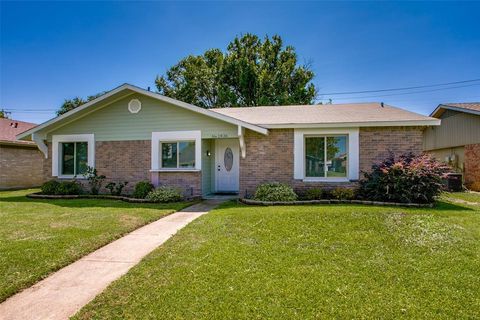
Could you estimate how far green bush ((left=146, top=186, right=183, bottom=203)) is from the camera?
33.9 feet

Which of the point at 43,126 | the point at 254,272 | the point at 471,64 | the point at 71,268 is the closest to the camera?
the point at 254,272

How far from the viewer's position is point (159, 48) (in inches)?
650

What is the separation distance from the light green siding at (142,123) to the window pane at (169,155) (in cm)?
69

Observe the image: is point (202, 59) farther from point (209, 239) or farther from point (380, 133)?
point (209, 239)

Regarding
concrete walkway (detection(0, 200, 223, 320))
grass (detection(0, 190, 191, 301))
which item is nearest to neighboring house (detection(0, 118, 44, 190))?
grass (detection(0, 190, 191, 301))

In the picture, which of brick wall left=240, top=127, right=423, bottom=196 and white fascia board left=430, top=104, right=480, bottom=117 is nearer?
brick wall left=240, top=127, right=423, bottom=196

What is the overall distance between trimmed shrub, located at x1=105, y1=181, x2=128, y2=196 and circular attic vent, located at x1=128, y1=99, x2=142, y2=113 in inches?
120

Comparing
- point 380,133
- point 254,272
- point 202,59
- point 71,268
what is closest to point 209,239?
point 254,272

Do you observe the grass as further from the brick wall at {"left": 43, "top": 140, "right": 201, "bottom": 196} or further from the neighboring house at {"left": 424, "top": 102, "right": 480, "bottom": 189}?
the neighboring house at {"left": 424, "top": 102, "right": 480, "bottom": 189}

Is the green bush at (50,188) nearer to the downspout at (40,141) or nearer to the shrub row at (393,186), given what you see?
the downspout at (40,141)

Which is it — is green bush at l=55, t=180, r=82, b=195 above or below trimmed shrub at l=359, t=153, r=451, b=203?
below

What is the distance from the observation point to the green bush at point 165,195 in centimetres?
1032

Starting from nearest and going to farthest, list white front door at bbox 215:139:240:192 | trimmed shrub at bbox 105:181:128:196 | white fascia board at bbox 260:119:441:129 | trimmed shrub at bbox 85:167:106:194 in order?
white fascia board at bbox 260:119:441:129, trimmed shrub at bbox 105:181:128:196, trimmed shrub at bbox 85:167:106:194, white front door at bbox 215:139:240:192

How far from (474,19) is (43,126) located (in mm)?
19611
